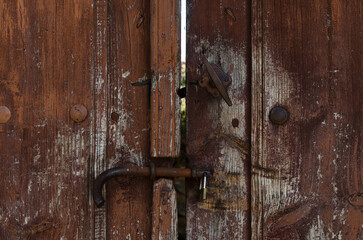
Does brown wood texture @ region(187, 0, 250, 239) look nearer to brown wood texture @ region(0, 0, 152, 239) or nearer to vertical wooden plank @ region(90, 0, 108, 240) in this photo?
brown wood texture @ region(0, 0, 152, 239)

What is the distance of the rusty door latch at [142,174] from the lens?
0.81 metres

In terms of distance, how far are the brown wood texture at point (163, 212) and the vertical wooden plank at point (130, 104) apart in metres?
0.04

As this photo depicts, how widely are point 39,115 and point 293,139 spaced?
2.38 ft

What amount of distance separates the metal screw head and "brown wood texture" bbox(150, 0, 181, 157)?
272mm

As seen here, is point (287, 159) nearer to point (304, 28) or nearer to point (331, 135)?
point (331, 135)

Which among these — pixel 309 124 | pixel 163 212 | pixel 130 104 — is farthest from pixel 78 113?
pixel 309 124

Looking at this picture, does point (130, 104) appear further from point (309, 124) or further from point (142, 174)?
point (309, 124)

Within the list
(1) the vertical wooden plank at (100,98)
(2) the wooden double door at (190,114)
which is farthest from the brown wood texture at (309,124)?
(1) the vertical wooden plank at (100,98)

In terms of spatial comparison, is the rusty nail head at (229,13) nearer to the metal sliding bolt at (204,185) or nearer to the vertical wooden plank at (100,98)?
the vertical wooden plank at (100,98)

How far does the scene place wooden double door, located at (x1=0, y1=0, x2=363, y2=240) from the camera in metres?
0.85

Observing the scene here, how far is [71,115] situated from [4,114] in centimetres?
18

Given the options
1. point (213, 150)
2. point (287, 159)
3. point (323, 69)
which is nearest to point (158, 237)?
point (213, 150)

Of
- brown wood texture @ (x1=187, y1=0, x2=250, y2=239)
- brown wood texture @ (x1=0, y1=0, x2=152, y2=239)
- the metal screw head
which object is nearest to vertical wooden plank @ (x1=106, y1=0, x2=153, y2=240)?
brown wood texture @ (x1=0, y1=0, x2=152, y2=239)

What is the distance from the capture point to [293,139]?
2.84ft
